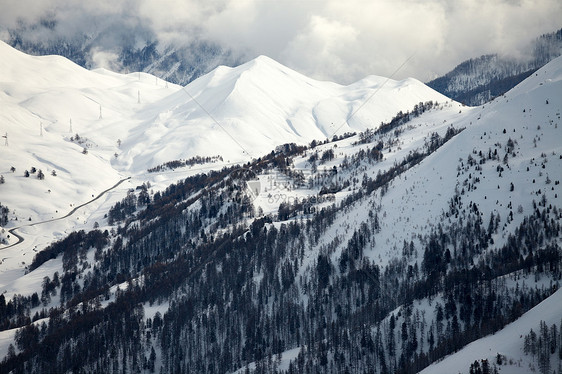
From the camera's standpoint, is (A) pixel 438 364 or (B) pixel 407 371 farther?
(B) pixel 407 371

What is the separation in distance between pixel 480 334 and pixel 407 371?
26.1 m

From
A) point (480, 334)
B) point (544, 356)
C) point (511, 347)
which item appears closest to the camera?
point (544, 356)

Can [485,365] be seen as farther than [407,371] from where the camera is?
No

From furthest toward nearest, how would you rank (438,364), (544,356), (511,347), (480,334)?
1. (480,334)
2. (438,364)
3. (511,347)
4. (544,356)

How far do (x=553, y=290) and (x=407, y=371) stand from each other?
55.3 meters

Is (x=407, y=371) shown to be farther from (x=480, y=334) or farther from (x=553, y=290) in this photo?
(x=553, y=290)

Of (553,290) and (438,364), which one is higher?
(553,290)

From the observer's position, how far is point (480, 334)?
621 feet

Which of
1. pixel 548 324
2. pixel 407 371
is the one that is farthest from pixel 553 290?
pixel 407 371

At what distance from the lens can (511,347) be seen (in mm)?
159875

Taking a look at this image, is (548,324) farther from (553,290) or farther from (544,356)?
(553,290)

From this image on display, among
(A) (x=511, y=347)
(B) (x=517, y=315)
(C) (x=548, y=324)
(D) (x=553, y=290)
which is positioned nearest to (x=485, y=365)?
(A) (x=511, y=347)

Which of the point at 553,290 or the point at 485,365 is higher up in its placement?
the point at 553,290

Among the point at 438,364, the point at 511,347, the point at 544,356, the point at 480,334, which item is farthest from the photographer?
the point at 480,334
